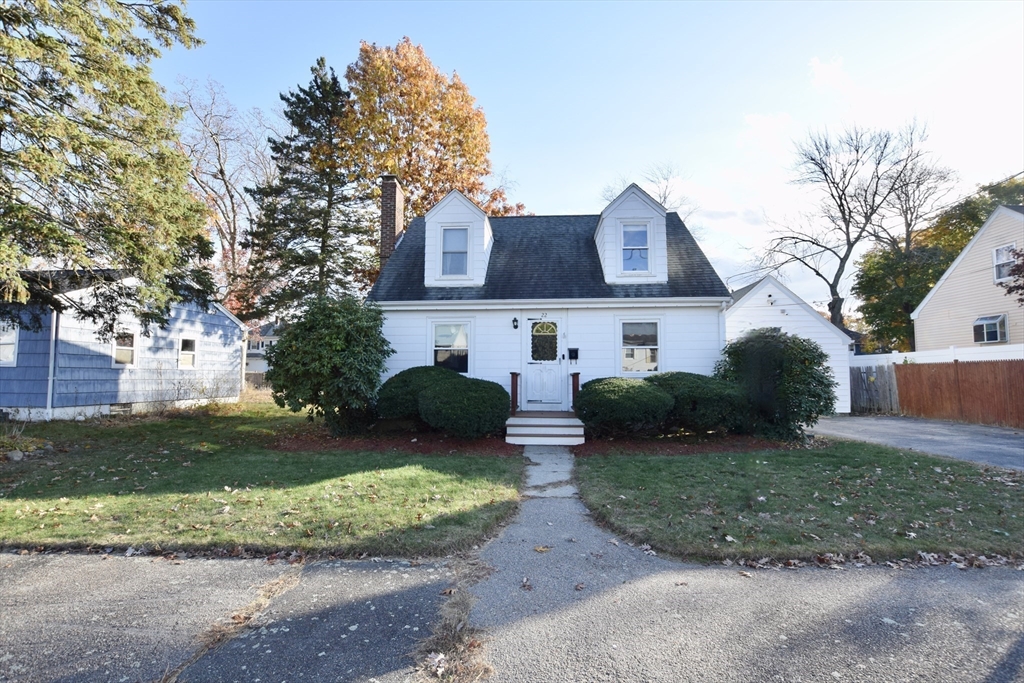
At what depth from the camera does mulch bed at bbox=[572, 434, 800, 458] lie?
9922 mm

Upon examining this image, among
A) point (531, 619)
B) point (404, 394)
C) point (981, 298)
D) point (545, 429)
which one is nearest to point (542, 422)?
point (545, 429)

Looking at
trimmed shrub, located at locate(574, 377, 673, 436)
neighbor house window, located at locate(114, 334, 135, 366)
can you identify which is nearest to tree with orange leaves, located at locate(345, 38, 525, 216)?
neighbor house window, located at locate(114, 334, 135, 366)

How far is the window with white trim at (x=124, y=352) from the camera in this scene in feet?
50.6

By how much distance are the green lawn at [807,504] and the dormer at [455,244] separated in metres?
6.94

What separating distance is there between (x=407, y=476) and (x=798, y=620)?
5.55 meters

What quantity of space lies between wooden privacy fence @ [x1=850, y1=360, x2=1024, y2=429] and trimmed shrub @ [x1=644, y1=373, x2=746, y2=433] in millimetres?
9486

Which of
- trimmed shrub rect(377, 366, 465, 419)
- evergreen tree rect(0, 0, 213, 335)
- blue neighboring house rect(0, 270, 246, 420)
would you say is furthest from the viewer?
blue neighboring house rect(0, 270, 246, 420)

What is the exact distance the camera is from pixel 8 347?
1395cm

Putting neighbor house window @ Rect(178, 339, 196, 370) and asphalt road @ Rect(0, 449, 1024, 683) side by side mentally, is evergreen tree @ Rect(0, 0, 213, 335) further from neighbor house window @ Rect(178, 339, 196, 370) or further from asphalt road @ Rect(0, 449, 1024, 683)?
neighbor house window @ Rect(178, 339, 196, 370)

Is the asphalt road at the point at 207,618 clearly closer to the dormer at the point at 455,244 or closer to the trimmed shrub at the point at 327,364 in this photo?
the trimmed shrub at the point at 327,364

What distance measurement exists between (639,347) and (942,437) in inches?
302

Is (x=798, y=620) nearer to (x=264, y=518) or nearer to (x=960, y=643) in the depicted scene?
(x=960, y=643)

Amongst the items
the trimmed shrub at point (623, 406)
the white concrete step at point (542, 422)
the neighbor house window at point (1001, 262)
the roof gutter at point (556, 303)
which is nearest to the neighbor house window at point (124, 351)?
the roof gutter at point (556, 303)

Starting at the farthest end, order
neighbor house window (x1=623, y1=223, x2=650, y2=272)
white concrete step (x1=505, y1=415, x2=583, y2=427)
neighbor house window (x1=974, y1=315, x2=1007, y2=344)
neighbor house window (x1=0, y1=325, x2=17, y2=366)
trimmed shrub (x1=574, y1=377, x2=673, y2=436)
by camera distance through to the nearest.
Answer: neighbor house window (x1=974, y1=315, x2=1007, y2=344) < neighbor house window (x1=0, y1=325, x2=17, y2=366) < neighbor house window (x1=623, y1=223, x2=650, y2=272) < white concrete step (x1=505, y1=415, x2=583, y2=427) < trimmed shrub (x1=574, y1=377, x2=673, y2=436)
